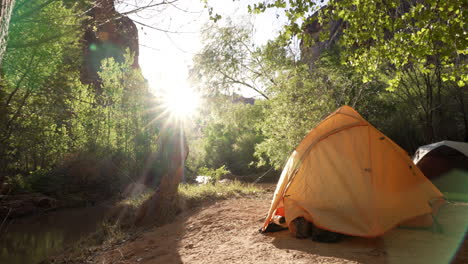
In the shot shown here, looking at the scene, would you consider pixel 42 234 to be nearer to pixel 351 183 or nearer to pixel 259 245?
pixel 259 245

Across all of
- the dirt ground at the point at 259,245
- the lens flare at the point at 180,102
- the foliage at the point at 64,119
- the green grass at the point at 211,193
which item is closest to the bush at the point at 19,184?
the foliage at the point at 64,119

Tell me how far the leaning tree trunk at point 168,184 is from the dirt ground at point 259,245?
90 centimetres

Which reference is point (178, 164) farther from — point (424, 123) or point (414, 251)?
point (424, 123)

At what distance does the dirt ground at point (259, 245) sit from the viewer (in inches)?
165

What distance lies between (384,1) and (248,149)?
21186 mm

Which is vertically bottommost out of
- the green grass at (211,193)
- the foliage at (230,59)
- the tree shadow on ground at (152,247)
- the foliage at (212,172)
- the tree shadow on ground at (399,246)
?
the tree shadow on ground at (152,247)

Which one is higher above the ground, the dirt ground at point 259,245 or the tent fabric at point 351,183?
the tent fabric at point 351,183

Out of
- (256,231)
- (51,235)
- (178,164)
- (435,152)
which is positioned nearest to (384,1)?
(256,231)

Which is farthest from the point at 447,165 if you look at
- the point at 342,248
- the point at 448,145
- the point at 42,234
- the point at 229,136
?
the point at 229,136

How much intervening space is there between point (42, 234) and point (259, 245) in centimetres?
934

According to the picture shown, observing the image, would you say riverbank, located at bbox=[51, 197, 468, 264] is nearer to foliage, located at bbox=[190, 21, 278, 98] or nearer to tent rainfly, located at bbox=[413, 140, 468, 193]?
tent rainfly, located at bbox=[413, 140, 468, 193]

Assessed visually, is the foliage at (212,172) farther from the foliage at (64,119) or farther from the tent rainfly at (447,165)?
the tent rainfly at (447,165)

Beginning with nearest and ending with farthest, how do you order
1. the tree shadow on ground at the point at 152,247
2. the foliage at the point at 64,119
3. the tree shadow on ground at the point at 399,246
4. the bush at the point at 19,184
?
the tree shadow on ground at the point at 399,246 < the tree shadow on ground at the point at 152,247 < the foliage at the point at 64,119 < the bush at the point at 19,184

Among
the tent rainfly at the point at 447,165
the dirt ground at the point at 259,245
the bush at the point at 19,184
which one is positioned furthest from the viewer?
the bush at the point at 19,184
